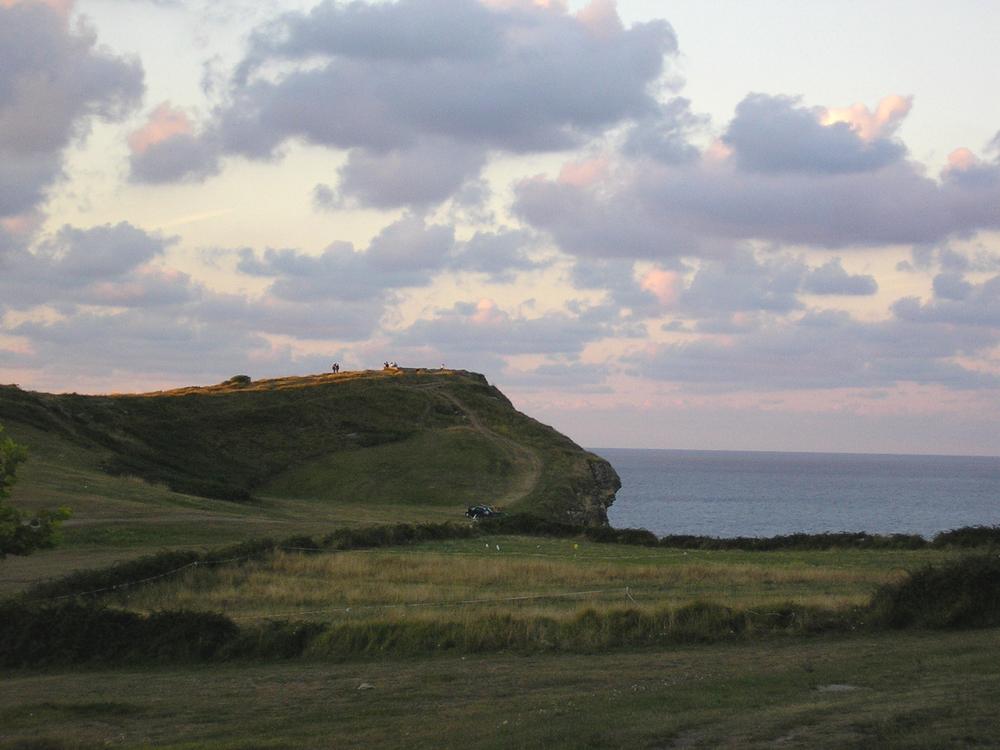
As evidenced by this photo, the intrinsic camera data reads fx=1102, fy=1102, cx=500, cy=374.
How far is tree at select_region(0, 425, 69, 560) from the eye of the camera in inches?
746

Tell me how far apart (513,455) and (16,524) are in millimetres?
90636

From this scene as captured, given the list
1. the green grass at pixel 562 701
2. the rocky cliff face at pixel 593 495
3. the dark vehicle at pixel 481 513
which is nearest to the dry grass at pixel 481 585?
the green grass at pixel 562 701

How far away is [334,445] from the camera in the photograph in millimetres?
113500

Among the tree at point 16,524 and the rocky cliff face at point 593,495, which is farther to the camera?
the rocky cliff face at point 593,495

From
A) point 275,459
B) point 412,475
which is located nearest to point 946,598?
point 412,475

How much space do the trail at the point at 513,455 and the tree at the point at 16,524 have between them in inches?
2757

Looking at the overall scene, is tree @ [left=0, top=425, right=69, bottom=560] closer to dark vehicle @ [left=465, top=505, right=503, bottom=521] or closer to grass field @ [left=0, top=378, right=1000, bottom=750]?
grass field @ [left=0, top=378, right=1000, bottom=750]

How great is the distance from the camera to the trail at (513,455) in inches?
3696

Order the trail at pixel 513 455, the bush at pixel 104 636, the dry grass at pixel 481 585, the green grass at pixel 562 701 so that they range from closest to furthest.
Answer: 1. the green grass at pixel 562 701
2. the bush at pixel 104 636
3. the dry grass at pixel 481 585
4. the trail at pixel 513 455

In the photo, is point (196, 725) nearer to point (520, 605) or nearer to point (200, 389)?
point (520, 605)

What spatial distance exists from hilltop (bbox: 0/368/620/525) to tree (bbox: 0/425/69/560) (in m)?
55.7

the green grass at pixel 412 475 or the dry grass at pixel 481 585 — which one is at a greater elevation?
the green grass at pixel 412 475

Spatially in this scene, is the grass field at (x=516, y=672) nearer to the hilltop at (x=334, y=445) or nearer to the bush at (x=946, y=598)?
the bush at (x=946, y=598)

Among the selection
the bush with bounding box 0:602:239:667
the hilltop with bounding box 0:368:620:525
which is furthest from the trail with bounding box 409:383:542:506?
the bush with bounding box 0:602:239:667
